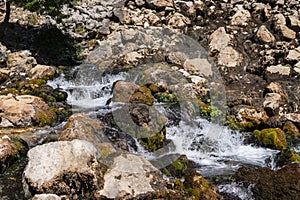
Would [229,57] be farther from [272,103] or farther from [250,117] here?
[250,117]

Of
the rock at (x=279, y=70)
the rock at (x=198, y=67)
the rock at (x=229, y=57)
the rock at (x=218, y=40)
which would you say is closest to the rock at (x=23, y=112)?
the rock at (x=198, y=67)

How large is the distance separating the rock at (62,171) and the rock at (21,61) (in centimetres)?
913

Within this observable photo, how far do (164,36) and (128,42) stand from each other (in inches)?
77.8

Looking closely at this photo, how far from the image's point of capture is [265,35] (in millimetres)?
16297

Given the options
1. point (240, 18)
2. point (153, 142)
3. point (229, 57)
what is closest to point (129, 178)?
point (153, 142)

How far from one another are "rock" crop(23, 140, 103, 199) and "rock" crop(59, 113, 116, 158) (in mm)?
842

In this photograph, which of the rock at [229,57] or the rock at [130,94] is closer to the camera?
the rock at [130,94]

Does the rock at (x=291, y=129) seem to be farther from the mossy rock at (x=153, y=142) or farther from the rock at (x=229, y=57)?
the rock at (x=229, y=57)

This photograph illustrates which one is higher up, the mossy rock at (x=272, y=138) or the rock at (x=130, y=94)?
the rock at (x=130, y=94)

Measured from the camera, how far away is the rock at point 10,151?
641 cm

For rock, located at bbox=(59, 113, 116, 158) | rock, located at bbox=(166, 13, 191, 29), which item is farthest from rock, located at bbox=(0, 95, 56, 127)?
rock, located at bbox=(166, 13, 191, 29)

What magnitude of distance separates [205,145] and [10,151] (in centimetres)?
556

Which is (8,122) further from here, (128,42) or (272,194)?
(128,42)

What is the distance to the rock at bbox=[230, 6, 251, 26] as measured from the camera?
17.6 metres
